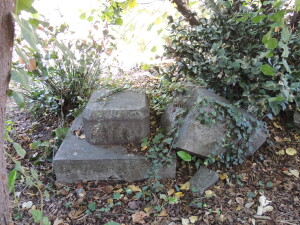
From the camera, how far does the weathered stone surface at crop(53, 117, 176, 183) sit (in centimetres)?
254

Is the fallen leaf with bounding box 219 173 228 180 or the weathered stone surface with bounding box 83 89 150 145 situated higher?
the weathered stone surface with bounding box 83 89 150 145

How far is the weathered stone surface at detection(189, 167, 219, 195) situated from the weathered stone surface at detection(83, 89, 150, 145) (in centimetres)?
64

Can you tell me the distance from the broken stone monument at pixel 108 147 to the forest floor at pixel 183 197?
0.11 meters

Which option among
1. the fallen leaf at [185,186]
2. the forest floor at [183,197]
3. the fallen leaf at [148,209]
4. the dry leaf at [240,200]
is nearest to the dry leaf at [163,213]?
the forest floor at [183,197]

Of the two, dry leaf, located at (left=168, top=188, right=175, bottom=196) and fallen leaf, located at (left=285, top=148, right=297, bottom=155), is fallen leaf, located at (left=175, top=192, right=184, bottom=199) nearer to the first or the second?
dry leaf, located at (left=168, top=188, right=175, bottom=196)

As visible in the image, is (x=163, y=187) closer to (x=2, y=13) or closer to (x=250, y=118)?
(x=250, y=118)

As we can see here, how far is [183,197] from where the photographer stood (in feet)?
8.02

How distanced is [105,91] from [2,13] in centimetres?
202

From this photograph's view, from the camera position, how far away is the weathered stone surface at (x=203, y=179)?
249cm

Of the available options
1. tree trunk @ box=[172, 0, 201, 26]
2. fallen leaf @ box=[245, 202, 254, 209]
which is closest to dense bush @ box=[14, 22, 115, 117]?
tree trunk @ box=[172, 0, 201, 26]

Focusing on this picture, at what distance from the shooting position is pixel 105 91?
295 centimetres

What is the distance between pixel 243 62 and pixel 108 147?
1604 mm

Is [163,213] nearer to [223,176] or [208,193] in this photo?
[208,193]

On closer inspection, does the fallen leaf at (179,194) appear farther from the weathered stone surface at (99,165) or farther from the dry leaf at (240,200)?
the dry leaf at (240,200)
